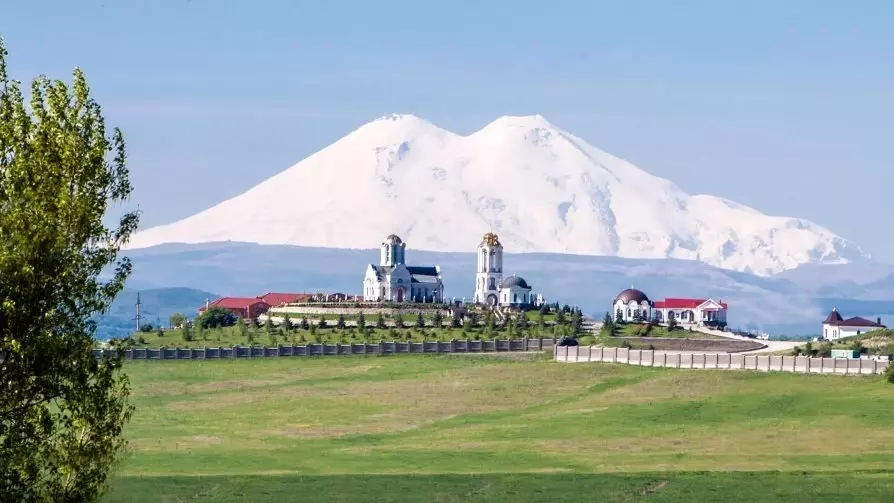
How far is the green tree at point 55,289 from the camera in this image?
129 ft

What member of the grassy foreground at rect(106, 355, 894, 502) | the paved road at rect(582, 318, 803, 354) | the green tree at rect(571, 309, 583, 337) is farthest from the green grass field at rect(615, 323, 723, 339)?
the grassy foreground at rect(106, 355, 894, 502)

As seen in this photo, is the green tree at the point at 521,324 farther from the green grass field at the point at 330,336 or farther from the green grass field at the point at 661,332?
the green grass field at the point at 661,332

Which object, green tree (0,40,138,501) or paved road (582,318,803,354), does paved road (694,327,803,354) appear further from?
green tree (0,40,138,501)

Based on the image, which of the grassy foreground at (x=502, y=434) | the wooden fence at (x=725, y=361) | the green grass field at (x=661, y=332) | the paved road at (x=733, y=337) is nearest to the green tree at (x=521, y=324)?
the paved road at (x=733, y=337)

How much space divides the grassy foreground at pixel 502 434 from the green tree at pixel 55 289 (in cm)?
1718

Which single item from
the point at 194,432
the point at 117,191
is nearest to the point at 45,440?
the point at 117,191

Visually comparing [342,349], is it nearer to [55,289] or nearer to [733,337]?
[733,337]

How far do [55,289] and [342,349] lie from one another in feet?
331

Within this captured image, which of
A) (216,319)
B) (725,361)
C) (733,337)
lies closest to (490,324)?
(733,337)

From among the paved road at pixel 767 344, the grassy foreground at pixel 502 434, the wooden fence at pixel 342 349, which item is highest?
the paved road at pixel 767 344

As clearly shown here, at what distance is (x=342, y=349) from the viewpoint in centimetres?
14075

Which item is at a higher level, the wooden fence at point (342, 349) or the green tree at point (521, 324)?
the green tree at point (521, 324)

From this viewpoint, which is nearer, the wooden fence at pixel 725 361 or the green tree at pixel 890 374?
the green tree at pixel 890 374

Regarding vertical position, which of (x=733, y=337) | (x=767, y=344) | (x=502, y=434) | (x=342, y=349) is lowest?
(x=502, y=434)
